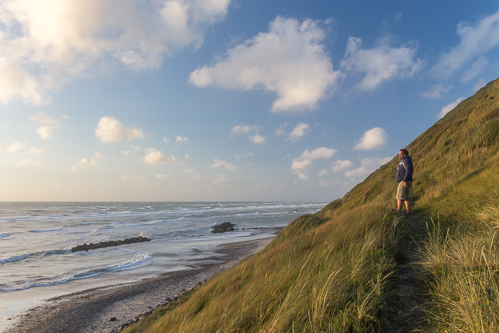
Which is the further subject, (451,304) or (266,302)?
(266,302)

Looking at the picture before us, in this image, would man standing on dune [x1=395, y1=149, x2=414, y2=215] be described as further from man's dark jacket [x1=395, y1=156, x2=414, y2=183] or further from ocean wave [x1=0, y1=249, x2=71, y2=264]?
ocean wave [x1=0, y1=249, x2=71, y2=264]

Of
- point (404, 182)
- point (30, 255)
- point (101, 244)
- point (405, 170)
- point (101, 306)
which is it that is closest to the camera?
point (404, 182)

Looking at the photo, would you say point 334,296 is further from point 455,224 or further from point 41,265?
point 41,265

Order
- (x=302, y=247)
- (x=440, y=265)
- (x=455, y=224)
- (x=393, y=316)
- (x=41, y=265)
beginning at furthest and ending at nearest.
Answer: (x=41, y=265) < (x=302, y=247) < (x=455, y=224) < (x=440, y=265) < (x=393, y=316)

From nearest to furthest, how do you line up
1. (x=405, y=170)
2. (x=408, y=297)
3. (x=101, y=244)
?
(x=408, y=297) < (x=405, y=170) < (x=101, y=244)

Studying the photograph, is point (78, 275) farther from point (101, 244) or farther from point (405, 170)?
point (405, 170)

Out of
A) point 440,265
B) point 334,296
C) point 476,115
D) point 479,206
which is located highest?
point 476,115

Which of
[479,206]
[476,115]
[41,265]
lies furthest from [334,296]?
[41,265]

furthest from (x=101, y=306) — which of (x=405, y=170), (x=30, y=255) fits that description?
(x=30, y=255)

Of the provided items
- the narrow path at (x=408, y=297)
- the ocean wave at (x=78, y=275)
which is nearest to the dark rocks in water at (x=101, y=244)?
the ocean wave at (x=78, y=275)

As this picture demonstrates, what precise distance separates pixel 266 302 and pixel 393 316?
157 cm

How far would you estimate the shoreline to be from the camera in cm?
1101

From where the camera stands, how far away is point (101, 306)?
12.8 metres

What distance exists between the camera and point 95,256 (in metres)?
23.4
